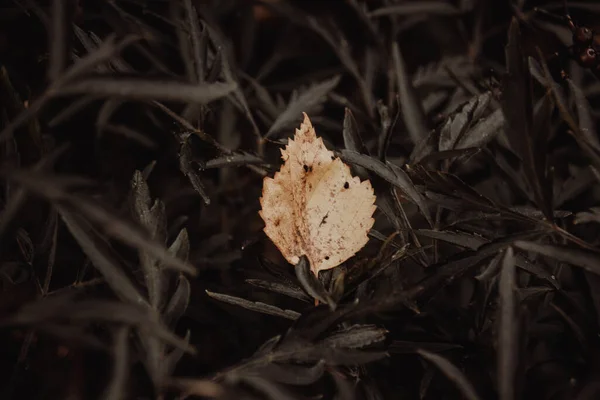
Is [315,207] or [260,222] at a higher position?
[315,207]

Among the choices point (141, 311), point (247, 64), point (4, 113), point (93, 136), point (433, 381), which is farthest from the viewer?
point (247, 64)

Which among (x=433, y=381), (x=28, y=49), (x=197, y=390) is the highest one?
(x=28, y=49)

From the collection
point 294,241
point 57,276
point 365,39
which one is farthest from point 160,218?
point 365,39

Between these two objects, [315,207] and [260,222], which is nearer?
[315,207]

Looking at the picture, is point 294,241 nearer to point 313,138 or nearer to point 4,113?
point 313,138
